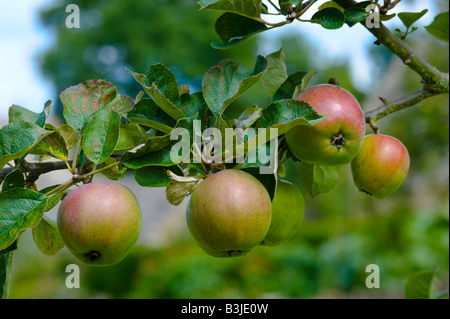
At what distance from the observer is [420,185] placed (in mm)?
6559

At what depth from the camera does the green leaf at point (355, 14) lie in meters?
0.73

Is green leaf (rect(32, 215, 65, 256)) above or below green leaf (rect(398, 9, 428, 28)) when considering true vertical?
below

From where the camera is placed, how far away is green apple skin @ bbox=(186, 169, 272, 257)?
0.60m

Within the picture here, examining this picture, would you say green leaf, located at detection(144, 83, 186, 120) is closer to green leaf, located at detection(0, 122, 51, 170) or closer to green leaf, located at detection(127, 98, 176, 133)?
green leaf, located at detection(127, 98, 176, 133)

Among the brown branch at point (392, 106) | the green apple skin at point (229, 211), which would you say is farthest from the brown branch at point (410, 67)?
the green apple skin at point (229, 211)

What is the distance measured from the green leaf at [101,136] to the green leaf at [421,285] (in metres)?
0.77

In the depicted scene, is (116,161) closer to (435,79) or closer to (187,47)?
(435,79)

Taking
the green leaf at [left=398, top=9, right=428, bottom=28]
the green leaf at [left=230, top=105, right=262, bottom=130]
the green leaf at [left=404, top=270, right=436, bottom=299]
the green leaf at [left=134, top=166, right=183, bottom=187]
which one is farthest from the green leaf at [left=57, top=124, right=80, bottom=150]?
the green leaf at [left=404, top=270, right=436, bottom=299]

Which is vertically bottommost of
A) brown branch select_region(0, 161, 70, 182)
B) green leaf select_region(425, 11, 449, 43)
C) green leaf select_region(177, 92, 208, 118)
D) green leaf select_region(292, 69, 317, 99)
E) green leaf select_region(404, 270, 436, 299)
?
green leaf select_region(404, 270, 436, 299)

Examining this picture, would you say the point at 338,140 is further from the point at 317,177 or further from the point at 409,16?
the point at 409,16

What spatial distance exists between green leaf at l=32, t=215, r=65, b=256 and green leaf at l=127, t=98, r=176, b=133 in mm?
234

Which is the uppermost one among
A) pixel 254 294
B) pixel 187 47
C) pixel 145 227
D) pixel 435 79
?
pixel 187 47
